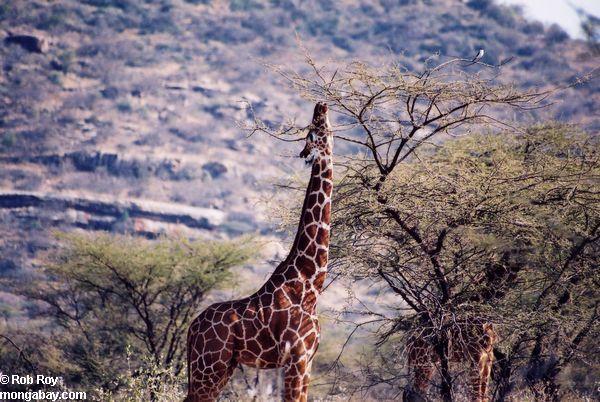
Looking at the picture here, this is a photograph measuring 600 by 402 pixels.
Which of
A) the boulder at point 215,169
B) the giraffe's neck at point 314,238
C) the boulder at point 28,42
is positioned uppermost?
the boulder at point 28,42

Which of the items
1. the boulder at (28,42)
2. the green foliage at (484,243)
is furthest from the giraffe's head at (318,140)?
the boulder at (28,42)

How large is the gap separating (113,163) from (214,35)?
69.9 feet

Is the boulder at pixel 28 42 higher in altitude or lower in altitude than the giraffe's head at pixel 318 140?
higher

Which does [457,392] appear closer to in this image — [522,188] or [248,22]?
[522,188]

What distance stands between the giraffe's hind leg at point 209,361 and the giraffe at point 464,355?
8.18 feet

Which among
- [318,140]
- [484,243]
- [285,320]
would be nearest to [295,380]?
[285,320]

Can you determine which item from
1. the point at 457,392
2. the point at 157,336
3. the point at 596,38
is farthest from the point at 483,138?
the point at 596,38

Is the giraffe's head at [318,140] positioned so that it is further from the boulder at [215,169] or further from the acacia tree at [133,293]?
the boulder at [215,169]

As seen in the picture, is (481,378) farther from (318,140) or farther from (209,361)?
(318,140)

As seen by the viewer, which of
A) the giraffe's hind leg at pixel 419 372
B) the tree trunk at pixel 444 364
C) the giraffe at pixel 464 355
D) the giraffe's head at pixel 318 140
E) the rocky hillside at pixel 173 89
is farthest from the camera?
the rocky hillside at pixel 173 89

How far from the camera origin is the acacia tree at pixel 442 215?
9.60 meters

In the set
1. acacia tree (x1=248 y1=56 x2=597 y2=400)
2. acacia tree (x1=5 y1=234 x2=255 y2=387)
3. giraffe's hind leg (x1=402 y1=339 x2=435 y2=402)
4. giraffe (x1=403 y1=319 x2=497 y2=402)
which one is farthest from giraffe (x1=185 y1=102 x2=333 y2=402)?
acacia tree (x1=5 y1=234 x2=255 y2=387)

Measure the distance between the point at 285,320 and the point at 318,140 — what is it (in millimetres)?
1843

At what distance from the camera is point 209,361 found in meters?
8.41
